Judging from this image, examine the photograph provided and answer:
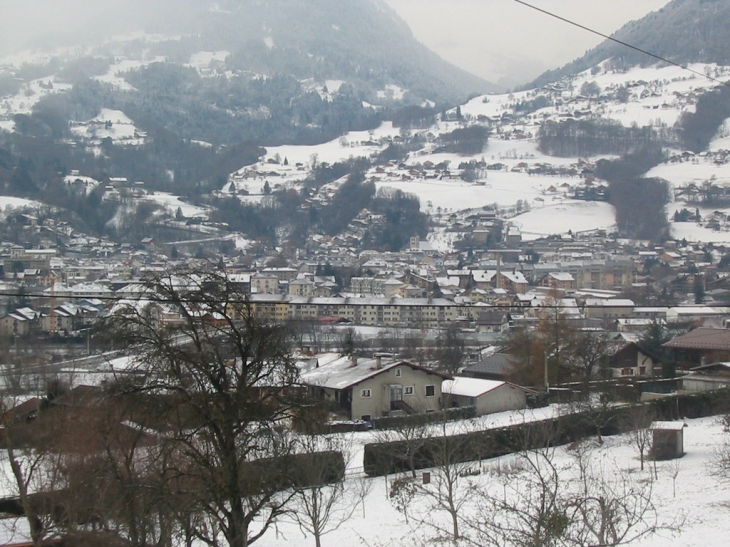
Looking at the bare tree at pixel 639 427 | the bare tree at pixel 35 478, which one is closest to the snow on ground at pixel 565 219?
the bare tree at pixel 639 427

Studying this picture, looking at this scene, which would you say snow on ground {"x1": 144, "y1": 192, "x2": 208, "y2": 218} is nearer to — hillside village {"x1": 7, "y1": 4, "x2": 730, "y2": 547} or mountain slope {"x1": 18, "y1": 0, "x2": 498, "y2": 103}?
hillside village {"x1": 7, "y1": 4, "x2": 730, "y2": 547}

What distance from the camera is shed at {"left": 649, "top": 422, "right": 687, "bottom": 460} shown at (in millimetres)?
9516

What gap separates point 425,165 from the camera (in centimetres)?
8569

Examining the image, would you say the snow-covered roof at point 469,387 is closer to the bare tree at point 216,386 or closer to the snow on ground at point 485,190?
the bare tree at point 216,386

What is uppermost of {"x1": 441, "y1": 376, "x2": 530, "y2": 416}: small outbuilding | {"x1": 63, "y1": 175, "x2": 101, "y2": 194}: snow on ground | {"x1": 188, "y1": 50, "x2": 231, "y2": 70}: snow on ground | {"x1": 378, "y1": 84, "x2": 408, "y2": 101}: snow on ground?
{"x1": 188, "y1": 50, "x2": 231, "y2": 70}: snow on ground

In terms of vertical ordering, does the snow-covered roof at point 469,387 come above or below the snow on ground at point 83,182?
below

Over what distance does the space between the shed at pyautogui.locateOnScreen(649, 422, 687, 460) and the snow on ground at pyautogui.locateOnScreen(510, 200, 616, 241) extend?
50.1 m

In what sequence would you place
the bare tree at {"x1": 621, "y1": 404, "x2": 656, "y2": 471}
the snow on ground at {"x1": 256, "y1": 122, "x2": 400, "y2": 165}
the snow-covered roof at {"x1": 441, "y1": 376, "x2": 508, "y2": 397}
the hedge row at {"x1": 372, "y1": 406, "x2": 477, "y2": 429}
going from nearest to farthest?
the bare tree at {"x1": 621, "y1": 404, "x2": 656, "y2": 471} < the hedge row at {"x1": 372, "y1": 406, "x2": 477, "y2": 429} < the snow-covered roof at {"x1": 441, "y1": 376, "x2": 508, "y2": 397} < the snow on ground at {"x1": 256, "y1": 122, "x2": 400, "y2": 165}

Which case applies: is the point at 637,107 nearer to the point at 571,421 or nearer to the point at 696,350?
the point at 696,350

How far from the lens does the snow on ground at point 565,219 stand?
61.5 m

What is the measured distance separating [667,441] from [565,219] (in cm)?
5685

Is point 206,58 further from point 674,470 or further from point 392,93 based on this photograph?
point 674,470

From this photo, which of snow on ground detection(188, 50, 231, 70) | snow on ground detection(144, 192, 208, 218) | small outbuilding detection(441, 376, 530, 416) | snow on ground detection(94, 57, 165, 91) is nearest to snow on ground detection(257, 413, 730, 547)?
small outbuilding detection(441, 376, 530, 416)

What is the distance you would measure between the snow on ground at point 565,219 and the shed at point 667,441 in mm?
50122
